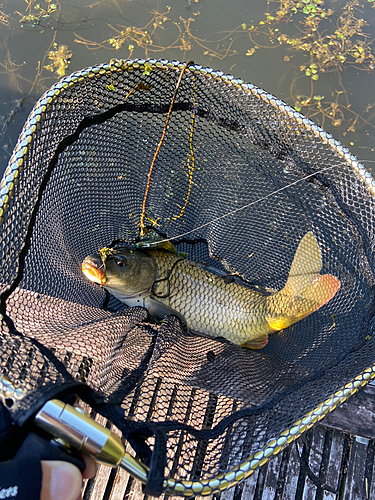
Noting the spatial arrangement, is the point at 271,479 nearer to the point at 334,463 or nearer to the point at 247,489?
the point at 247,489

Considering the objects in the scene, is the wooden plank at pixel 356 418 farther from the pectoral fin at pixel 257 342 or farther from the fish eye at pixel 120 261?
the fish eye at pixel 120 261

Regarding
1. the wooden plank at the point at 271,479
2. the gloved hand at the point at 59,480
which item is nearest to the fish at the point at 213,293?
the wooden plank at the point at 271,479

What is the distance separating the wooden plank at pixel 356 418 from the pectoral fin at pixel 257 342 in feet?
1.69

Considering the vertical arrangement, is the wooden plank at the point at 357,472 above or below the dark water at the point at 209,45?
below

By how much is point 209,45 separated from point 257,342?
2547 mm

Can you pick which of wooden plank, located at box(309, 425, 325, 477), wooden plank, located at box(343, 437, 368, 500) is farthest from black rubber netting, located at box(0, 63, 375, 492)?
wooden plank, located at box(343, 437, 368, 500)

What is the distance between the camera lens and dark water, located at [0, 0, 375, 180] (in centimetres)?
258

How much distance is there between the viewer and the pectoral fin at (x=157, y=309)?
1.95m

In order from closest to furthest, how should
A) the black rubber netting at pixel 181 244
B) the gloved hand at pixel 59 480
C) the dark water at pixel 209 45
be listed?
the gloved hand at pixel 59 480 → the black rubber netting at pixel 181 244 → the dark water at pixel 209 45

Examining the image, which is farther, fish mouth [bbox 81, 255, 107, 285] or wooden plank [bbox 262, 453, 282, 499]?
fish mouth [bbox 81, 255, 107, 285]

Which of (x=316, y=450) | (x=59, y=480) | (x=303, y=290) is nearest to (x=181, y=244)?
(x=303, y=290)

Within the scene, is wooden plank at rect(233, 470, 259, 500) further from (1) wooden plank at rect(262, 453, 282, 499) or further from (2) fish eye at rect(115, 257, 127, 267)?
(2) fish eye at rect(115, 257, 127, 267)

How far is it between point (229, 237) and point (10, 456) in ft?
5.46

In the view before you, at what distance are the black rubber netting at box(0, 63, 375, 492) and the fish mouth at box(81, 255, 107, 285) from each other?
7 cm
